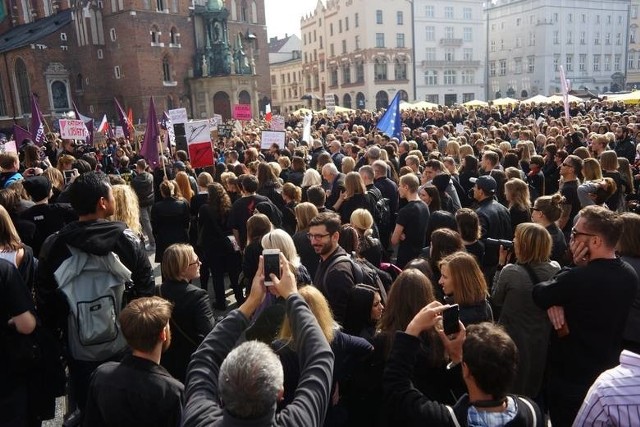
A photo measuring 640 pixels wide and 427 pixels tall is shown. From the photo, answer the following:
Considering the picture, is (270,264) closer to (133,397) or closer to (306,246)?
(133,397)

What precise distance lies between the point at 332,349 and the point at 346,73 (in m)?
66.0

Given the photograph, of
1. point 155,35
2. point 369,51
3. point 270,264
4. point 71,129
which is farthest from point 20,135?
point 369,51

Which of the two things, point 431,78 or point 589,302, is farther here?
point 431,78

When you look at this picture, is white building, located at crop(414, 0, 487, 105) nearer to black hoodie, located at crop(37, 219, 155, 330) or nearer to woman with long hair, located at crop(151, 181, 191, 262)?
woman with long hair, located at crop(151, 181, 191, 262)

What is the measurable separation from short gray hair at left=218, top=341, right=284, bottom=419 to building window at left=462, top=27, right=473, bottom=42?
72.3 m

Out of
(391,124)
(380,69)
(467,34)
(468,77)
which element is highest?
(467,34)

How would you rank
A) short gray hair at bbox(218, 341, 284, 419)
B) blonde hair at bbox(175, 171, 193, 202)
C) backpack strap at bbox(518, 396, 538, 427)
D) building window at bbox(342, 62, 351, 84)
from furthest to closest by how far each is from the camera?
1. building window at bbox(342, 62, 351, 84)
2. blonde hair at bbox(175, 171, 193, 202)
3. backpack strap at bbox(518, 396, 538, 427)
4. short gray hair at bbox(218, 341, 284, 419)

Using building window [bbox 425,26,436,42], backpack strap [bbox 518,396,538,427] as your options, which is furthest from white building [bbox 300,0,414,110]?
backpack strap [bbox 518,396,538,427]

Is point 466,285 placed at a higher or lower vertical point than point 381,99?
lower

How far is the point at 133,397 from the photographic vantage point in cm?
245

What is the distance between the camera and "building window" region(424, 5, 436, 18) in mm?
64438

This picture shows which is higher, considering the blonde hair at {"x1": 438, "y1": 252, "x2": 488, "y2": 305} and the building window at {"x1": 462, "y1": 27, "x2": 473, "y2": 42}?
the building window at {"x1": 462, "y1": 27, "x2": 473, "y2": 42}

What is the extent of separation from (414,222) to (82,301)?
12.1ft

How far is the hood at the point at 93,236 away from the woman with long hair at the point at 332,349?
4.49ft
